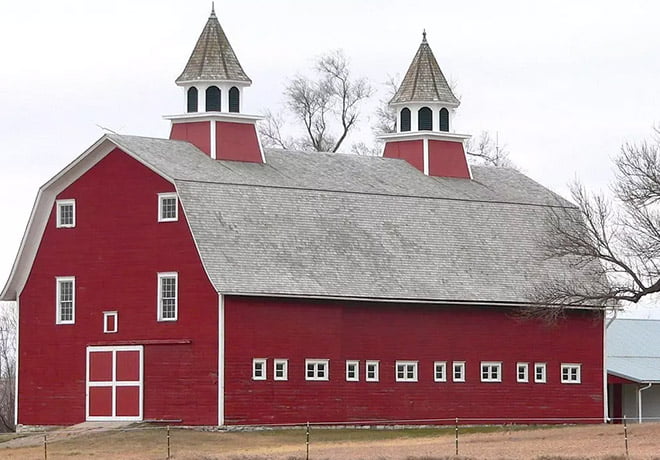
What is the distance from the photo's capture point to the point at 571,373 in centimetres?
6116

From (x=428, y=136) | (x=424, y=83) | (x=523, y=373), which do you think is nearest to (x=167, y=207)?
(x=428, y=136)

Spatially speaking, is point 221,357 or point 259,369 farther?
point 259,369

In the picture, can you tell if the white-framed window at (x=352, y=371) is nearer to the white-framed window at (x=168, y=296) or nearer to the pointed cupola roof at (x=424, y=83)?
the white-framed window at (x=168, y=296)

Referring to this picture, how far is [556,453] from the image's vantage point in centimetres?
4559

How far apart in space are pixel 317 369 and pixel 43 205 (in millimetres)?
9995

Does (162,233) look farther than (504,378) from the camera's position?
No

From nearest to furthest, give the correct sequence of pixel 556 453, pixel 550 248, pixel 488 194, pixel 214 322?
pixel 556 453
pixel 214 322
pixel 550 248
pixel 488 194

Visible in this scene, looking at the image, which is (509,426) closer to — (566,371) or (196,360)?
(566,371)

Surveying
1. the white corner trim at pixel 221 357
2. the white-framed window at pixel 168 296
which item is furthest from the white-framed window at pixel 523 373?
the white-framed window at pixel 168 296

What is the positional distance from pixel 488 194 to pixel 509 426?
875 cm

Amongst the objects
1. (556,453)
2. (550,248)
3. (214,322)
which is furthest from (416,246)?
(556,453)

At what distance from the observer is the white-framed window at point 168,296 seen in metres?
54.6

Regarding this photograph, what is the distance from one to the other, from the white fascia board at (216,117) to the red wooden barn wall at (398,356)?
742 cm

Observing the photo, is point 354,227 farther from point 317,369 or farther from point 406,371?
point 317,369
